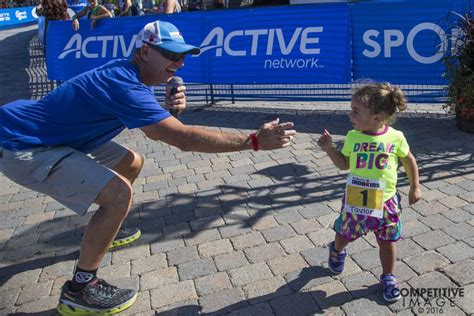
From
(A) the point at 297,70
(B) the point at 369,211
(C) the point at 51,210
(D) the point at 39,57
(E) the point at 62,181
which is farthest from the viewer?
(D) the point at 39,57

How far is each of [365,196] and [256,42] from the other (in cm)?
483

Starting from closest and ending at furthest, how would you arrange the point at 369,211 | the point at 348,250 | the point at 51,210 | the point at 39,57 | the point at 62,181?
the point at 369,211, the point at 62,181, the point at 348,250, the point at 51,210, the point at 39,57

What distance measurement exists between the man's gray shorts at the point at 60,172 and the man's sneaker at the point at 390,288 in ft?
5.93

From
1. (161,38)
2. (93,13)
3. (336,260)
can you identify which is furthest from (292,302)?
(93,13)

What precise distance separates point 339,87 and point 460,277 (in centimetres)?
447

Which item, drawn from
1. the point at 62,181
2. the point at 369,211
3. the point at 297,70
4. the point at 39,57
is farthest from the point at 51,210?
the point at 39,57

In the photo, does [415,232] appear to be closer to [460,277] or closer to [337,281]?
[460,277]

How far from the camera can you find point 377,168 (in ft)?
8.29

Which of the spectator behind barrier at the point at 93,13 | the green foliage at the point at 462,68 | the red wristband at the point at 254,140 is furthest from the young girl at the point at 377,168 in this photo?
the spectator behind barrier at the point at 93,13

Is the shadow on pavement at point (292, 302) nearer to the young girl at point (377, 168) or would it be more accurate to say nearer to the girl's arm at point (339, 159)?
the young girl at point (377, 168)

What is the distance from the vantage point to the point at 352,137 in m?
2.62

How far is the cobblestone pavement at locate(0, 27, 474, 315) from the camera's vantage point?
2760 millimetres

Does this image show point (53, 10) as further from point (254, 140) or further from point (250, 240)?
point (254, 140)

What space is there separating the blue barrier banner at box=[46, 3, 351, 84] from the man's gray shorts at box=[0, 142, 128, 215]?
15.2 ft
